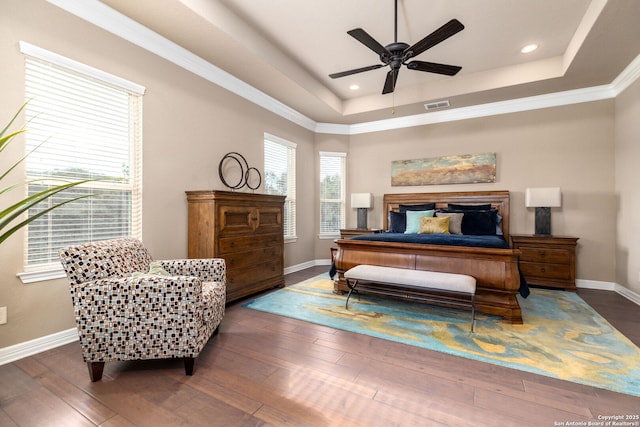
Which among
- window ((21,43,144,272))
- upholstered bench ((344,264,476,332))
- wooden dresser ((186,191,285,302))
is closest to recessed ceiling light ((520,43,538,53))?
upholstered bench ((344,264,476,332))

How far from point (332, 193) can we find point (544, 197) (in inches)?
140

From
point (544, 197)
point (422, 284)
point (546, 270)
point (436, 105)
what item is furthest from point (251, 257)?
point (544, 197)

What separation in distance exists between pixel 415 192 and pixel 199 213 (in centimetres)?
389

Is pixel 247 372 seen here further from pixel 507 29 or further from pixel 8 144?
pixel 507 29

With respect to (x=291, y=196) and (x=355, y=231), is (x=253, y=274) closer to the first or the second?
(x=291, y=196)

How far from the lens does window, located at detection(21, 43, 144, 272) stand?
228 cm

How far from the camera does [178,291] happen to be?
1.89m

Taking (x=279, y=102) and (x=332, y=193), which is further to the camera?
(x=332, y=193)

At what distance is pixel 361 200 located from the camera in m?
5.58

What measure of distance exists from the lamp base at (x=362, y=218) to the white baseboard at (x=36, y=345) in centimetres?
442

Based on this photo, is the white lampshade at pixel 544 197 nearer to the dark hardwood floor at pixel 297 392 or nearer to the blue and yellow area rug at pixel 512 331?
the blue and yellow area rug at pixel 512 331

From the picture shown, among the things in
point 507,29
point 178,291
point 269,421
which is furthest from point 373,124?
point 269,421

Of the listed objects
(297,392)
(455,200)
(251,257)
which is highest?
(455,200)

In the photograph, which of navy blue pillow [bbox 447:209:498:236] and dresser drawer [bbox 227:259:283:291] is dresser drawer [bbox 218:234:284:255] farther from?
navy blue pillow [bbox 447:209:498:236]
